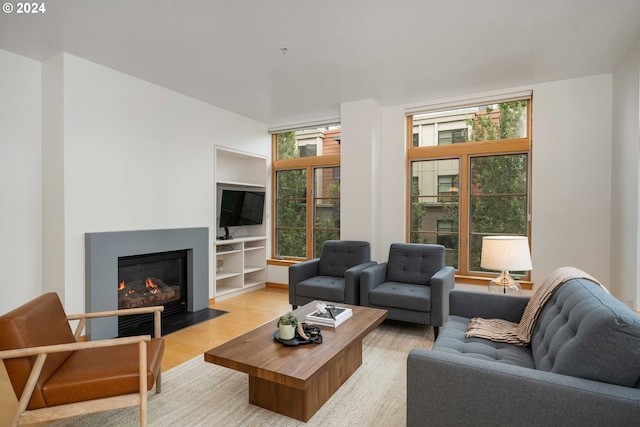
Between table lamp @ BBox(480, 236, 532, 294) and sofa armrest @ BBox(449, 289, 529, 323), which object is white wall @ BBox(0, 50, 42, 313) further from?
table lamp @ BBox(480, 236, 532, 294)

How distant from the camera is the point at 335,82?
13.0 feet

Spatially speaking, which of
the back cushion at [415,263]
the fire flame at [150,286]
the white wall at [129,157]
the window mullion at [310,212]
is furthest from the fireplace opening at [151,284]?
the back cushion at [415,263]

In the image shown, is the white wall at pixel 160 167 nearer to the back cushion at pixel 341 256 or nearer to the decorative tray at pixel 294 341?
the back cushion at pixel 341 256

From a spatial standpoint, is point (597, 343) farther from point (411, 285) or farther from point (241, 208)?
point (241, 208)

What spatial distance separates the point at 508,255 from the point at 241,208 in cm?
381

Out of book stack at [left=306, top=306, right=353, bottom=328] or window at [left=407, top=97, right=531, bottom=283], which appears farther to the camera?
window at [left=407, top=97, right=531, bottom=283]

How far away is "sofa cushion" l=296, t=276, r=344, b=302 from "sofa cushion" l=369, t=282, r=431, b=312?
1.25 ft

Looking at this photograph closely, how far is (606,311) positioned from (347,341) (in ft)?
4.72

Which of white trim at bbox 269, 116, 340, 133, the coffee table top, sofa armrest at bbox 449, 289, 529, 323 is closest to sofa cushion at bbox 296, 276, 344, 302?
the coffee table top

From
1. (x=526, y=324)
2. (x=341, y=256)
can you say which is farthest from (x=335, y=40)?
(x=526, y=324)

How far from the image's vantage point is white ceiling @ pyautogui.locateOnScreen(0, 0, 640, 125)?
251 cm

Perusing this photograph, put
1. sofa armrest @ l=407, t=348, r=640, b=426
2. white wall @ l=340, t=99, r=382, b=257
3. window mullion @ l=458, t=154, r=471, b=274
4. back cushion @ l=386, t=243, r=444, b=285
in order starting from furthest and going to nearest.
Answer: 1. white wall @ l=340, t=99, r=382, b=257
2. window mullion @ l=458, t=154, r=471, b=274
3. back cushion @ l=386, t=243, r=444, b=285
4. sofa armrest @ l=407, t=348, r=640, b=426

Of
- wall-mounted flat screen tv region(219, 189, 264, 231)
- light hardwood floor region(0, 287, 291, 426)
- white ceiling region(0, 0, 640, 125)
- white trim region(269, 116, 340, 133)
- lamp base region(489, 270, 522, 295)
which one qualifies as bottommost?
light hardwood floor region(0, 287, 291, 426)

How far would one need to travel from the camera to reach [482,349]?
2047mm
